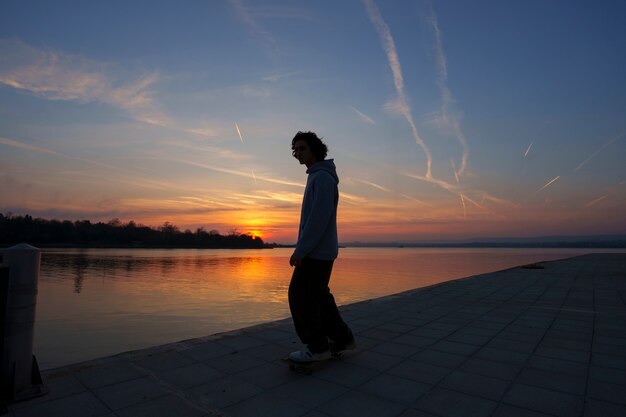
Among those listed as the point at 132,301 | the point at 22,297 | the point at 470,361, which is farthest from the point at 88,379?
the point at 132,301

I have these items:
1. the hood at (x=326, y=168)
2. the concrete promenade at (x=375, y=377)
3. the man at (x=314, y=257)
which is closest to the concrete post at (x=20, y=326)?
the concrete promenade at (x=375, y=377)

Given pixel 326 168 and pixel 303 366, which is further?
pixel 326 168

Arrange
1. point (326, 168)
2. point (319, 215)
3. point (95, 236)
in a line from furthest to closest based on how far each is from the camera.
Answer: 1. point (95, 236)
2. point (326, 168)
3. point (319, 215)

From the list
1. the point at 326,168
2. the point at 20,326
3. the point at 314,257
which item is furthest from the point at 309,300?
the point at 20,326

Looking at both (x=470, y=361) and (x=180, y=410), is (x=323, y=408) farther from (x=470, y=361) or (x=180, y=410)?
(x=470, y=361)

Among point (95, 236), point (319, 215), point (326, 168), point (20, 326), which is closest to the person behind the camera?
point (20, 326)

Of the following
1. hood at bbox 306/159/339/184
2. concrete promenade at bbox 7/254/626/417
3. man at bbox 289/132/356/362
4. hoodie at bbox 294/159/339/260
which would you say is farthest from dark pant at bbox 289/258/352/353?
hood at bbox 306/159/339/184

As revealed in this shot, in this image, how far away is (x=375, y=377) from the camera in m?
3.33

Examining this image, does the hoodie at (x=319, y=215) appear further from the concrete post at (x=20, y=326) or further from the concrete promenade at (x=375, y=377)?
the concrete post at (x=20, y=326)

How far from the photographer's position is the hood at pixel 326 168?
11.6ft

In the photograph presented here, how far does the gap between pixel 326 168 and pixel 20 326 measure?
9.49ft

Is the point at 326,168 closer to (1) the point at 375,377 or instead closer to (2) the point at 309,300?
(2) the point at 309,300

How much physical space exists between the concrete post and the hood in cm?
250

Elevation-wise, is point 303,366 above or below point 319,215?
below
